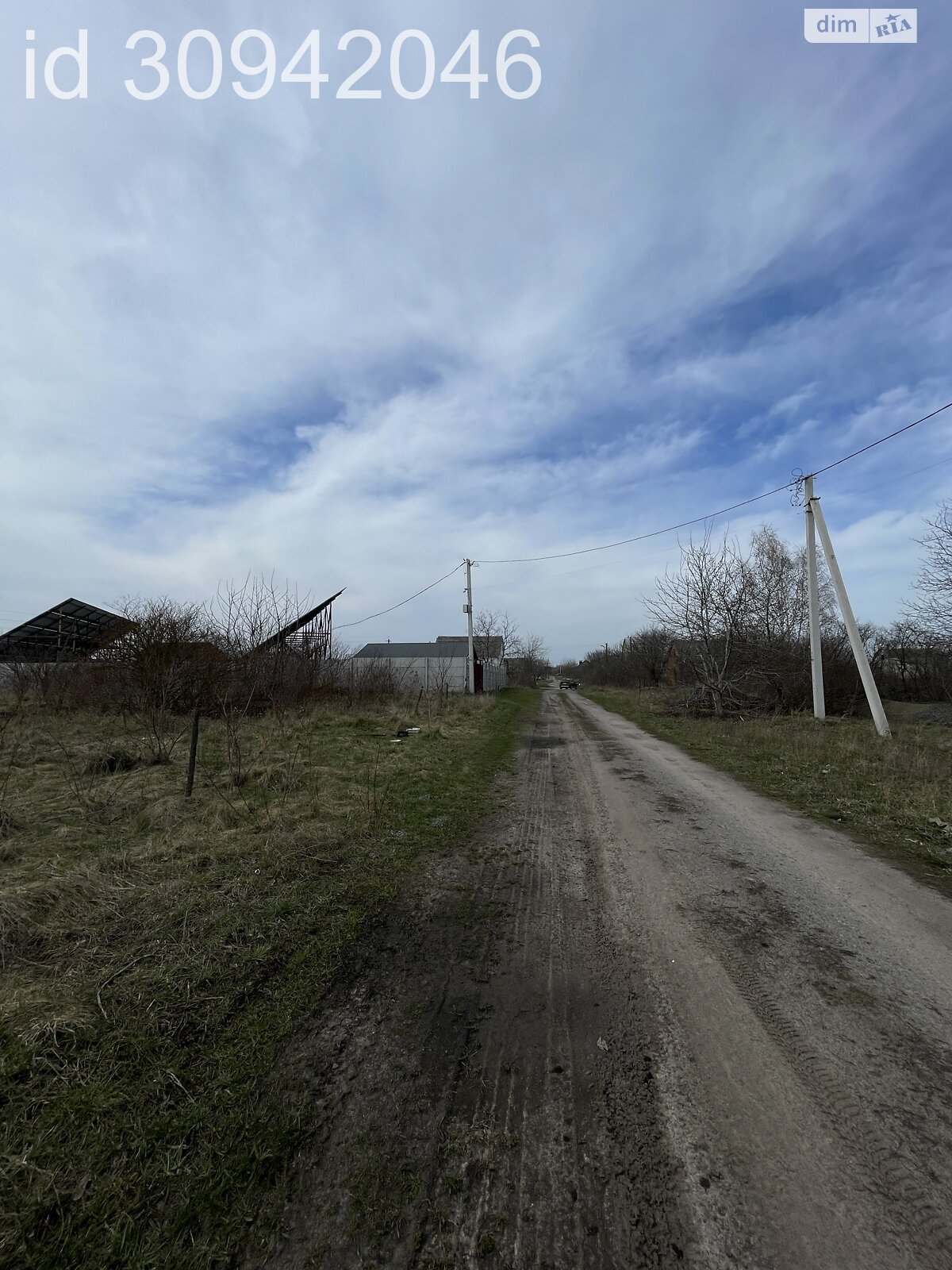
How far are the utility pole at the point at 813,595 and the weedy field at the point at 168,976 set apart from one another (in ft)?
40.0

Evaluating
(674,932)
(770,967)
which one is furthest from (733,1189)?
(674,932)

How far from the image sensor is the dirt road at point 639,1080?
1566 millimetres

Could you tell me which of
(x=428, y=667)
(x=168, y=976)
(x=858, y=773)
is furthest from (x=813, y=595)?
(x=428, y=667)

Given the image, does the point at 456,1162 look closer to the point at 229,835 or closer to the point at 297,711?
the point at 229,835

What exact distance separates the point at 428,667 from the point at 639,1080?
3264cm

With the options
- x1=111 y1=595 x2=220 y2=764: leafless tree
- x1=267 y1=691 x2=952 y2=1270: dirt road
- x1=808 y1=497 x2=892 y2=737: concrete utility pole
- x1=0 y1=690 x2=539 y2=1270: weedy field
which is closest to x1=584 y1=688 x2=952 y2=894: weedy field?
x1=808 y1=497 x2=892 y2=737: concrete utility pole

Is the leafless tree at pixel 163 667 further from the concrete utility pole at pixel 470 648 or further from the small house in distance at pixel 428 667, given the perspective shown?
the concrete utility pole at pixel 470 648

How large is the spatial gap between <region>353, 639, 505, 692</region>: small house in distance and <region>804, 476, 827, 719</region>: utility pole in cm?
1313

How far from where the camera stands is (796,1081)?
2137mm

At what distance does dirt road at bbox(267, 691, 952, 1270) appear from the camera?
1566 millimetres

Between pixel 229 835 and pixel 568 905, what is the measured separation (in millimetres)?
3277

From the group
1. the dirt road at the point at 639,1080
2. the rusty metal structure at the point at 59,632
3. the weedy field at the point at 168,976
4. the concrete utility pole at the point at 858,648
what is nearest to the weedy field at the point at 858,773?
the concrete utility pole at the point at 858,648

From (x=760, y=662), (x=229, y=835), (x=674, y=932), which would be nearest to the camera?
(x=674, y=932)

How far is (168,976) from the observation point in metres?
2.80
